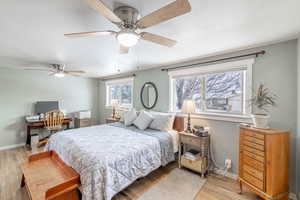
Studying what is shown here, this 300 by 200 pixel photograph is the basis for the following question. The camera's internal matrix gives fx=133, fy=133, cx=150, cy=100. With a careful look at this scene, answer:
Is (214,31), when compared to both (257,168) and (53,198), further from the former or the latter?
(53,198)

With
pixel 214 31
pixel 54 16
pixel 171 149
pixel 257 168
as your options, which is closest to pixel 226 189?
pixel 257 168

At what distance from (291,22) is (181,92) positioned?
6.76ft

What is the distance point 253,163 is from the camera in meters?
1.81

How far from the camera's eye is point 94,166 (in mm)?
1559

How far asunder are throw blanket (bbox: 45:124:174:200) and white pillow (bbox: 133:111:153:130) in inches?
19.9

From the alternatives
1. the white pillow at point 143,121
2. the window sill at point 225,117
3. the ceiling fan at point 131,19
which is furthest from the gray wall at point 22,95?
the window sill at point 225,117

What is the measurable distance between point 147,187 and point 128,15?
7.77 feet

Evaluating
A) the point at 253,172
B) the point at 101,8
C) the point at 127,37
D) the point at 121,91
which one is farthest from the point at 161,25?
the point at 121,91

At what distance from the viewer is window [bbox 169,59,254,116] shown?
237cm

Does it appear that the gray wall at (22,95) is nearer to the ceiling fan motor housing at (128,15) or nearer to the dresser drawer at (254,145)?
the ceiling fan motor housing at (128,15)


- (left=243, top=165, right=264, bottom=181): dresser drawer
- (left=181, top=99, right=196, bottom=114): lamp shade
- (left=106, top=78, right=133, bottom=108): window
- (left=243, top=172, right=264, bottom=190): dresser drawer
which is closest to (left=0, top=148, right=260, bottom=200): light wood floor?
(left=243, top=172, right=264, bottom=190): dresser drawer

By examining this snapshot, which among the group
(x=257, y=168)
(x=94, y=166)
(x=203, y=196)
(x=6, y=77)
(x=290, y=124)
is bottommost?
(x=203, y=196)

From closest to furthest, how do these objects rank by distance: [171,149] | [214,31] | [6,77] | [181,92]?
[214,31] < [171,149] < [181,92] < [6,77]

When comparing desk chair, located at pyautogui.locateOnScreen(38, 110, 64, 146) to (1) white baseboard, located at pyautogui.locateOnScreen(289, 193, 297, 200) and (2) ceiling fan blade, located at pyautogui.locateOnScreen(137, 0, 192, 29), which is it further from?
(1) white baseboard, located at pyautogui.locateOnScreen(289, 193, 297, 200)
